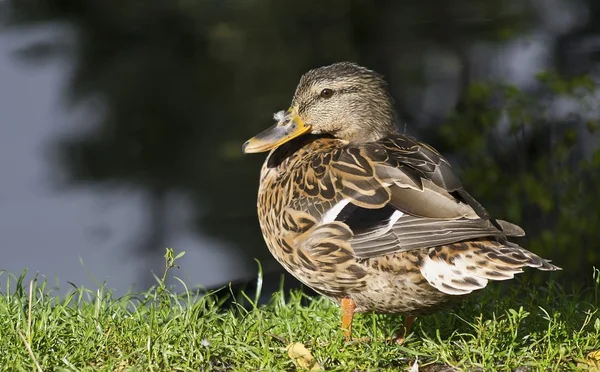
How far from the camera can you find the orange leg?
13.8 ft

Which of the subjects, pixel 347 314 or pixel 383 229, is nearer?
pixel 383 229

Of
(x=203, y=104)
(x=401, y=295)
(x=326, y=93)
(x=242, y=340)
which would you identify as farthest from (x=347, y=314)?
A: (x=203, y=104)

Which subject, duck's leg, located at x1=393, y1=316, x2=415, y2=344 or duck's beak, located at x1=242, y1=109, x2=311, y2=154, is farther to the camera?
duck's beak, located at x1=242, y1=109, x2=311, y2=154

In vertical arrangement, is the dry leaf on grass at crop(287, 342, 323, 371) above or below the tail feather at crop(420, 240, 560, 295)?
below

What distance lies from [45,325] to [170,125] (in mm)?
3911

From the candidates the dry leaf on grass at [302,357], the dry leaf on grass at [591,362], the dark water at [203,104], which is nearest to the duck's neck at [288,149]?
the dry leaf on grass at [302,357]

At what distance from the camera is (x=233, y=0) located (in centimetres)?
780

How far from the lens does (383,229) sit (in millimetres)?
3926

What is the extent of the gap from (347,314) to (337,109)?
114 centimetres

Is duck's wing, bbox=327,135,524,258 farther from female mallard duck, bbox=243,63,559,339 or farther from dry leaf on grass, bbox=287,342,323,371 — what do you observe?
dry leaf on grass, bbox=287,342,323,371

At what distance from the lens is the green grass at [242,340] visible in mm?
3826

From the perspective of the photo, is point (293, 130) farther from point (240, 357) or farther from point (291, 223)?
point (240, 357)

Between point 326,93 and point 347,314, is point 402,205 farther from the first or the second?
point 326,93

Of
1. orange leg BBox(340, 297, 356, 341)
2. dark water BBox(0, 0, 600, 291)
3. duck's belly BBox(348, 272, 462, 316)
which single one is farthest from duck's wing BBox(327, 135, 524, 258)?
dark water BBox(0, 0, 600, 291)
